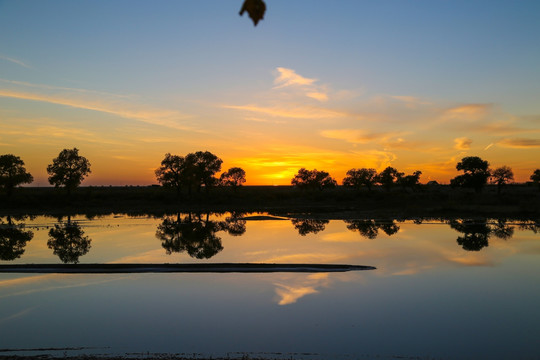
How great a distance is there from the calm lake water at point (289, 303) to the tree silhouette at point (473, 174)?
8205 centimetres

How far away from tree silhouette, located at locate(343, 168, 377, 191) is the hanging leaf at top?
444ft

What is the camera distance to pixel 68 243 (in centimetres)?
3272

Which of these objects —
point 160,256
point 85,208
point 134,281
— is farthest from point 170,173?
point 134,281

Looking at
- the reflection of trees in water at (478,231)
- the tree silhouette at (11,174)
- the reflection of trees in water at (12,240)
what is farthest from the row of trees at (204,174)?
the reflection of trees in water at (478,231)

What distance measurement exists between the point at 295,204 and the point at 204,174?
84.2 feet

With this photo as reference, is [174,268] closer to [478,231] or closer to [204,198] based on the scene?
[478,231]

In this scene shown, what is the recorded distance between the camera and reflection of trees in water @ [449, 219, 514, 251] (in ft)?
103

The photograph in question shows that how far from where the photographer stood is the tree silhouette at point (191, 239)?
29438mm

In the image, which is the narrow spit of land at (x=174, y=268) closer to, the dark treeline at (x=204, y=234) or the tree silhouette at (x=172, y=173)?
the dark treeline at (x=204, y=234)

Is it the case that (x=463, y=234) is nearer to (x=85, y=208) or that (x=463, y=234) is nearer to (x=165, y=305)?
(x=165, y=305)

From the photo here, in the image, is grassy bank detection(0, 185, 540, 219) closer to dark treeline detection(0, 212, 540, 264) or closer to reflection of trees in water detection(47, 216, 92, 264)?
dark treeline detection(0, 212, 540, 264)

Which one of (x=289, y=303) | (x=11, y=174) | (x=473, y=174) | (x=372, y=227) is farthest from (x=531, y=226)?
(x=11, y=174)

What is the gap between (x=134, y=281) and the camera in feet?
66.6

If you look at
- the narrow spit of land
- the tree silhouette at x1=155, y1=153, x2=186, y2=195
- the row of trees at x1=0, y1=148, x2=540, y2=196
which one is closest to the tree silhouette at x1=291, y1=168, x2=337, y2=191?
the row of trees at x1=0, y1=148, x2=540, y2=196
